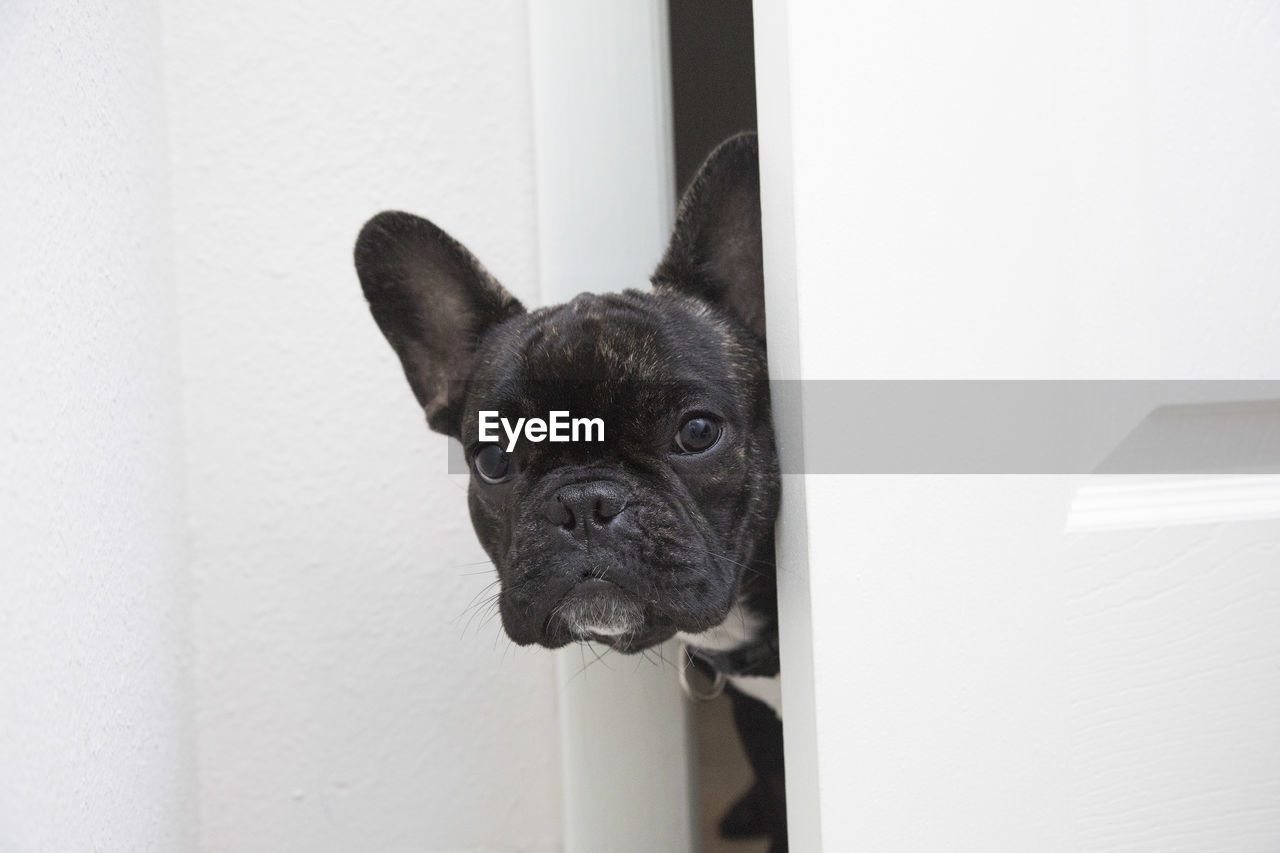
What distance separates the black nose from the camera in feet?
2.44

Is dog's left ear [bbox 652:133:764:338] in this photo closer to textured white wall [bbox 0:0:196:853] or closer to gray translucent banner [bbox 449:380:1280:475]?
gray translucent banner [bbox 449:380:1280:475]

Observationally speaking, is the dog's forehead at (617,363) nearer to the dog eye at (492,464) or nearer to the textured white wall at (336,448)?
the dog eye at (492,464)

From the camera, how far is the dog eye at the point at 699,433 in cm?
81

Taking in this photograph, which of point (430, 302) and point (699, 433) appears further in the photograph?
point (430, 302)

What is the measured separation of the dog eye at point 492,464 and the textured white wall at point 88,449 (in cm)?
34

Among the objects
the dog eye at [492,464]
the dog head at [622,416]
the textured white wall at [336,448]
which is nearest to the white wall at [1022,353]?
the dog head at [622,416]

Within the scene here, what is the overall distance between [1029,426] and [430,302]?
65cm

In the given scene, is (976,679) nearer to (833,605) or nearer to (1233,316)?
(833,605)

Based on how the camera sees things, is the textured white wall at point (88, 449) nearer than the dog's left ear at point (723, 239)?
Yes

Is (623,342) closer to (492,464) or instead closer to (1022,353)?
(492,464)

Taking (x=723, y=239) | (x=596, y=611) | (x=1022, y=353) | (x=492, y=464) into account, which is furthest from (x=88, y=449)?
(x=1022, y=353)

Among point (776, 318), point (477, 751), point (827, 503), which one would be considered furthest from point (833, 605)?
point (477, 751)

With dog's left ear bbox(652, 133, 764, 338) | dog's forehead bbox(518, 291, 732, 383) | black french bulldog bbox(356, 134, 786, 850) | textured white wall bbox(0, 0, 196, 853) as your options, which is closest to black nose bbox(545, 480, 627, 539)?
black french bulldog bbox(356, 134, 786, 850)

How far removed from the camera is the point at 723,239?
0.92 metres
